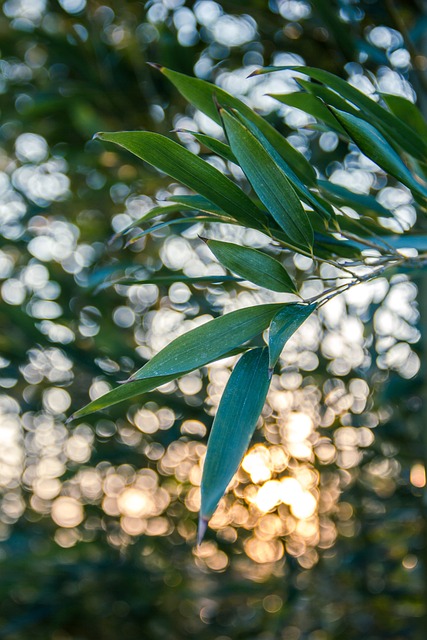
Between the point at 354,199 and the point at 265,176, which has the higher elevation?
the point at 265,176

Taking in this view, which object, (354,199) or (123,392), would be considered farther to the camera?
(354,199)

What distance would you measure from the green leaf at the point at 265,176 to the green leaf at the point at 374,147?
6 centimetres

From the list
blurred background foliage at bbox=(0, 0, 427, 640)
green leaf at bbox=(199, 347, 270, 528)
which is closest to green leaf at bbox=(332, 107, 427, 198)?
green leaf at bbox=(199, 347, 270, 528)

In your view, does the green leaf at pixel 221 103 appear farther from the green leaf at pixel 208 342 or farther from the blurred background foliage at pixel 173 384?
the blurred background foliage at pixel 173 384

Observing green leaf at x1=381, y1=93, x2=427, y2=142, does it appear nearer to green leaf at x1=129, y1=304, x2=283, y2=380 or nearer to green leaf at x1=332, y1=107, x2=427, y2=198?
green leaf at x1=332, y1=107, x2=427, y2=198

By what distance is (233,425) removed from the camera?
0.43 m

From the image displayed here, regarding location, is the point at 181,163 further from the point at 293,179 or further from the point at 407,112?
the point at 407,112

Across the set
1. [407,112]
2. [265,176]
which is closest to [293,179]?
[265,176]

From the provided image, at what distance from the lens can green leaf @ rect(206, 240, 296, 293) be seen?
1.60ft

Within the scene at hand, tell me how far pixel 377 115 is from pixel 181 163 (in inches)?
8.0

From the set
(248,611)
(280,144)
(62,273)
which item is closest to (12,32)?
(62,273)

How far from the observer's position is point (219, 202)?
19.7 inches

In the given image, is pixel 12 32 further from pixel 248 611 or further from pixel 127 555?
pixel 248 611

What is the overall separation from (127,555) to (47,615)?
223 mm
